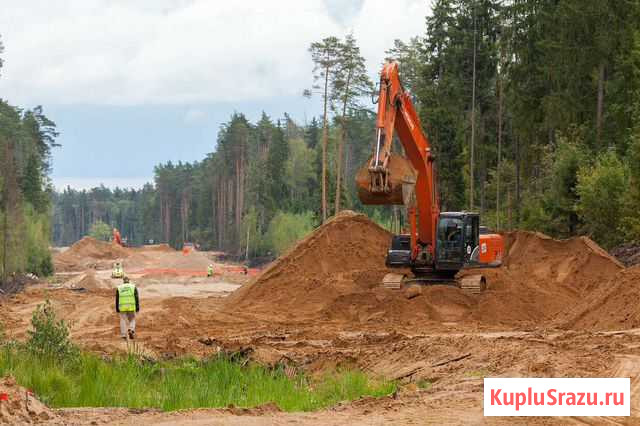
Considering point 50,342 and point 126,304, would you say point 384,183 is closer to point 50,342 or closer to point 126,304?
point 126,304

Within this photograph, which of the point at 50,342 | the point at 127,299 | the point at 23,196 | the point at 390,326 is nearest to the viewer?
the point at 50,342

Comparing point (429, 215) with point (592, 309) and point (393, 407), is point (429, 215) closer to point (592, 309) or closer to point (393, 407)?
point (592, 309)

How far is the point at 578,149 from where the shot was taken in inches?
1556

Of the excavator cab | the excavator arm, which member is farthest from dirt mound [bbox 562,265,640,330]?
the excavator arm

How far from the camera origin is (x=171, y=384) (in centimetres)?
1509

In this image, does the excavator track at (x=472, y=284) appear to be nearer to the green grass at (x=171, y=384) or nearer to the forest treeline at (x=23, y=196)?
the green grass at (x=171, y=384)

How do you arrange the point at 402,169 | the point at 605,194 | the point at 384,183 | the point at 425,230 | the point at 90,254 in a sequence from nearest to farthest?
the point at 384,183 < the point at 402,169 < the point at 425,230 < the point at 605,194 < the point at 90,254

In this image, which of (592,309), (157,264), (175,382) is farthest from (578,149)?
(157,264)

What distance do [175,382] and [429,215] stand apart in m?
13.0

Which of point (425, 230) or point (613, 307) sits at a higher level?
point (425, 230)

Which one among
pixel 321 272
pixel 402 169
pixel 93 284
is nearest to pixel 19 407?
pixel 402 169

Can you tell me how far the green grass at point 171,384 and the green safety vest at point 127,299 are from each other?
4669mm

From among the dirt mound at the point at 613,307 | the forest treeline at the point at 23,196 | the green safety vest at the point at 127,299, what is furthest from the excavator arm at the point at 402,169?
the forest treeline at the point at 23,196

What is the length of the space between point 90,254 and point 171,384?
300ft
